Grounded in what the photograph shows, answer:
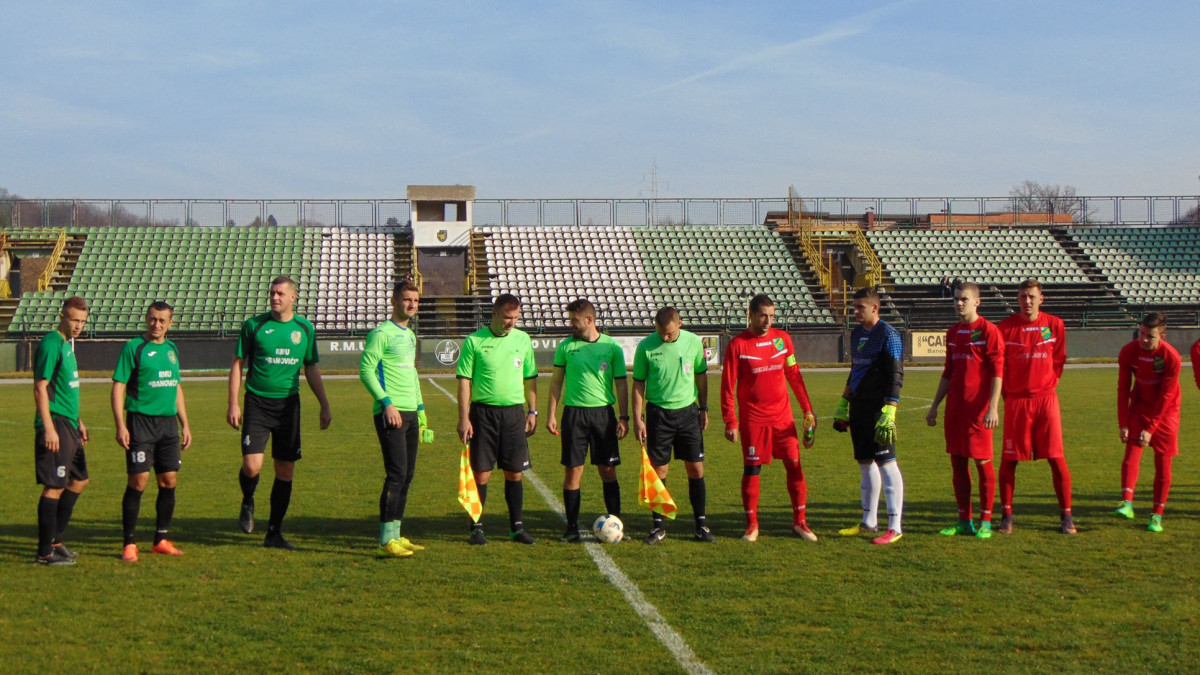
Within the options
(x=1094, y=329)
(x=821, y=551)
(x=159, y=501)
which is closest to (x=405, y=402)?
(x=159, y=501)

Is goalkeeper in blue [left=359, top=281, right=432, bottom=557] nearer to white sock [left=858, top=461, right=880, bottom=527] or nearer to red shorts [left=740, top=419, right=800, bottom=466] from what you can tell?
red shorts [left=740, top=419, right=800, bottom=466]

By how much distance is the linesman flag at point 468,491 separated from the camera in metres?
8.70

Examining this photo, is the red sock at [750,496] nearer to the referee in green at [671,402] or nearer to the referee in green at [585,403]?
the referee in green at [671,402]

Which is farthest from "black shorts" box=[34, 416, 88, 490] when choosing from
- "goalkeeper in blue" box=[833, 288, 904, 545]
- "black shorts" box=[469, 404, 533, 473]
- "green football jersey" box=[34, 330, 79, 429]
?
"goalkeeper in blue" box=[833, 288, 904, 545]

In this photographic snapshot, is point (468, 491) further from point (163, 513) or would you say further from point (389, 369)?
point (163, 513)

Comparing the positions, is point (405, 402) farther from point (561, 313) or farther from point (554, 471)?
point (561, 313)

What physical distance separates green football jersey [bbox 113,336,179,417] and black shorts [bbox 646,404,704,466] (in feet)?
12.8

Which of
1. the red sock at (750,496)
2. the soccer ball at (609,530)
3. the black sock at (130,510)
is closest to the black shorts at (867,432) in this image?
the red sock at (750,496)

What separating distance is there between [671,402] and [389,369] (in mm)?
2390

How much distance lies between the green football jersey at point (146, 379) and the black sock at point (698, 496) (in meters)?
4.29

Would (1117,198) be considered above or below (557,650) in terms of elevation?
above

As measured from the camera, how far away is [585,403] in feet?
29.4

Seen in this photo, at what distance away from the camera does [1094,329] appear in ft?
136

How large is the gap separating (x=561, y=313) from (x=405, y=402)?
3398 centimetres
